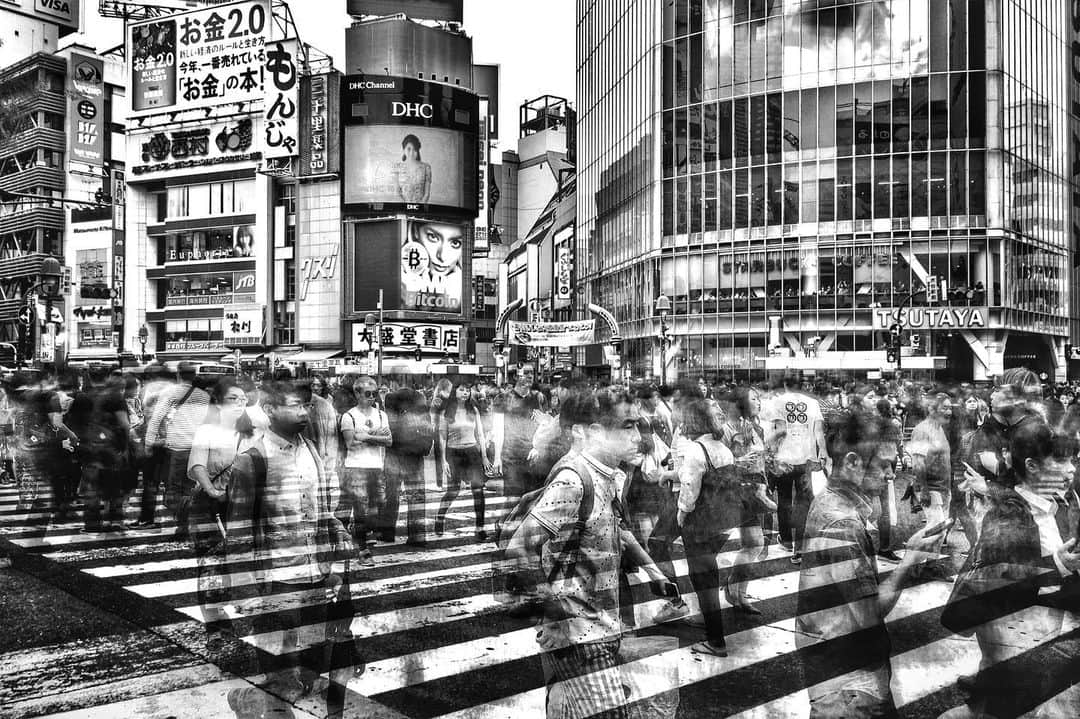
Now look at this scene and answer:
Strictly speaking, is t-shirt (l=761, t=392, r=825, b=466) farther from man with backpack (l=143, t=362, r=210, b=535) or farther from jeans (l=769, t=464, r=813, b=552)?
man with backpack (l=143, t=362, r=210, b=535)

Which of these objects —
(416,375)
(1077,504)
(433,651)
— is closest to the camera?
(1077,504)

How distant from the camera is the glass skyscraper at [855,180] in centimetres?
4384

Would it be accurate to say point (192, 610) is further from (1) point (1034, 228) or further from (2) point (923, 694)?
(1) point (1034, 228)

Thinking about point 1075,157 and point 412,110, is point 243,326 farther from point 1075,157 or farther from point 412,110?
point 1075,157

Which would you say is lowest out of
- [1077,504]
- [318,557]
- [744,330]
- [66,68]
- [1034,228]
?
[318,557]

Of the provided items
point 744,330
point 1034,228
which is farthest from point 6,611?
point 1034,228

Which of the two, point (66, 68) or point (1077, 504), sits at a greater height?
point (66, 68)

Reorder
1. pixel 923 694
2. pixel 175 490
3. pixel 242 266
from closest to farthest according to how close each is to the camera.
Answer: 1. pixel 923 694
2. pixel 175 490
3. pixel 242 266

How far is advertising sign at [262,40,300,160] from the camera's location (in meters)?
60.2

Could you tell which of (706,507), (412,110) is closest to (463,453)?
(706,507)

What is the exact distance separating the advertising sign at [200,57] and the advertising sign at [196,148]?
69.7 inches

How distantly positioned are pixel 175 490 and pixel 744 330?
3876 centimetres

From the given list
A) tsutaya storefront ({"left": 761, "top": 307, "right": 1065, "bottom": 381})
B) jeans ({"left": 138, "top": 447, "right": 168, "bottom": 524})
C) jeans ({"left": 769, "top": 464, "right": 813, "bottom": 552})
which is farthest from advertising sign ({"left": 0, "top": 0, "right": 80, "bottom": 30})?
jeans ({"left": 769, "top": 464, "right": 813, "bottom": 552})

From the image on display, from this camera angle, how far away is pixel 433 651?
704cm
